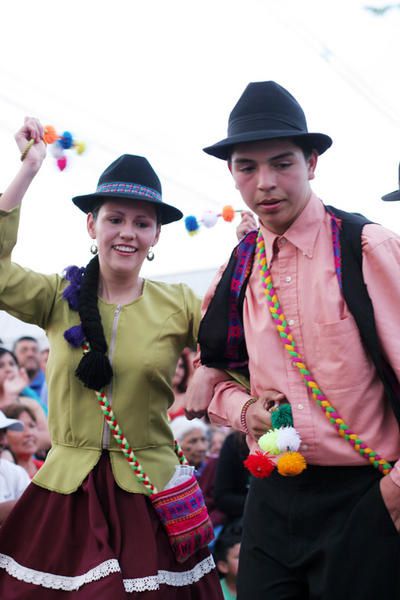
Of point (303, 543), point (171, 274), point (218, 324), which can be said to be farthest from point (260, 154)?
point (171, 274)

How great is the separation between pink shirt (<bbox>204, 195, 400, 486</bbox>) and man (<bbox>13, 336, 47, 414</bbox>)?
5.64 meters

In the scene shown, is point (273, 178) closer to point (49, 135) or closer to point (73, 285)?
point (73, 285)

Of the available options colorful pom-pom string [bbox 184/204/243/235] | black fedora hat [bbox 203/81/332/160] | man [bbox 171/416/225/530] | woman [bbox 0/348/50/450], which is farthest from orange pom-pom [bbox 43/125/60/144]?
man [bbox 171/416/225/530]

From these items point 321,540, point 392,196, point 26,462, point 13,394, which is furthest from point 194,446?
point 321,540

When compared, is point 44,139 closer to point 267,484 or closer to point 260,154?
point 260,154

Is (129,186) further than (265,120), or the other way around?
(129,186)

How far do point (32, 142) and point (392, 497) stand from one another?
79.2 inches

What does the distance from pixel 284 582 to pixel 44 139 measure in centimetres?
209

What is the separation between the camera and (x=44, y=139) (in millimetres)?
3406

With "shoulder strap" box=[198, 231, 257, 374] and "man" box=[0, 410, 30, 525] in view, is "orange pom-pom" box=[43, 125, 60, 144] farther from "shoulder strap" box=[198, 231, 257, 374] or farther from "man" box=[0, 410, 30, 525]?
"man" box=[0, 410, 30, 525]

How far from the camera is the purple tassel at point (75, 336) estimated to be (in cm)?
320

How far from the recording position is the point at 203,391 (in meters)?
2.71

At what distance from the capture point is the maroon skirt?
2.93m

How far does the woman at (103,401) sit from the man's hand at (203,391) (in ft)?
1.73
